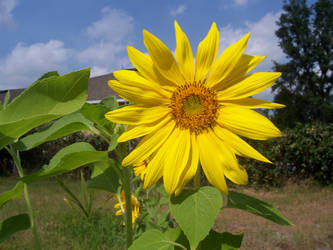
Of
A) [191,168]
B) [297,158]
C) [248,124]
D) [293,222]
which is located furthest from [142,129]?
[297,158]

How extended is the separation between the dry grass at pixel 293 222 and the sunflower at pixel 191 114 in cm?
263

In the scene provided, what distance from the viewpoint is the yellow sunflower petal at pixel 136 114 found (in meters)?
0.66

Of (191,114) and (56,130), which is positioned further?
(191,114)

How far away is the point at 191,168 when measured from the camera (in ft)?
2.27

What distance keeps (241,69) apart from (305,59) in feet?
87.0

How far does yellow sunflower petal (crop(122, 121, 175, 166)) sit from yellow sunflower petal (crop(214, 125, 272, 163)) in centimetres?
13

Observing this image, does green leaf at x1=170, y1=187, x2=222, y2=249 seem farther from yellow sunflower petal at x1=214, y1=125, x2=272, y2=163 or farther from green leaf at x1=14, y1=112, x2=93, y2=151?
green leaf at x1=14, y1=112, x2=93, y2=151

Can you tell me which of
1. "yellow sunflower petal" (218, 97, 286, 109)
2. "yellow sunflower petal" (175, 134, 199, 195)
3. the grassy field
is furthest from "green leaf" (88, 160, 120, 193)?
the grassy field

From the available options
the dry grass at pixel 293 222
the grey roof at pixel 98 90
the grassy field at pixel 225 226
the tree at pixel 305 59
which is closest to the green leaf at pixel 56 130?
the grassy field at pixel 225 226

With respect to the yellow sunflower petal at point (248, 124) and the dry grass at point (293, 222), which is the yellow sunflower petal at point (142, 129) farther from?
the dry grass at point (293, 222)

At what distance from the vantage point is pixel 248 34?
0.68 m

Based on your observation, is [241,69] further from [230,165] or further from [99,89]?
[99,89]

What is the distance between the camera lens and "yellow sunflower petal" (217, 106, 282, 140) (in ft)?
2.19

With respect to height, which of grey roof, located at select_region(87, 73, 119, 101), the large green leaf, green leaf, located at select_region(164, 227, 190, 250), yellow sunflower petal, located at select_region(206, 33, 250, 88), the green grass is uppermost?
grey roof, located at select_region(87, 73, 119, 101)
